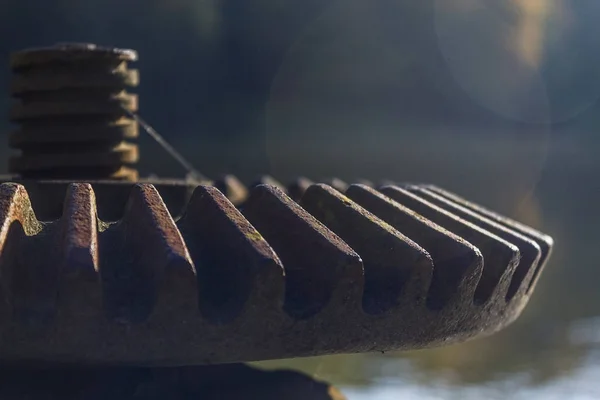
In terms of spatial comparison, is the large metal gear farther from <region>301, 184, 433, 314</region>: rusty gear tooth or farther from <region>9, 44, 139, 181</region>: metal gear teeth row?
<region>9, 44, 139, 181</region>: metal gear teeth row

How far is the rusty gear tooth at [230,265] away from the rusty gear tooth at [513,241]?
58 centimetres

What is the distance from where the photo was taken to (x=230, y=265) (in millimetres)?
1222

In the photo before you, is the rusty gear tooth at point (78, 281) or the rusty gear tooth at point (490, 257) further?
the rusty gear tooth at point (490, 257)

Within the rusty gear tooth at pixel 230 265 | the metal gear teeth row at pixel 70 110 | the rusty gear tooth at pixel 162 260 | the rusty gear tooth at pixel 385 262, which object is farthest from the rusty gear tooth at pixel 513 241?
the metal gear teeth row at pixel 70 110

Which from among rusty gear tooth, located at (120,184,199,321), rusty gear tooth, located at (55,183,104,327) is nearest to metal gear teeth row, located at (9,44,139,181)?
rusty gear tooth, located at (120,184,199,321)

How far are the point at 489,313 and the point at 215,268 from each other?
0.56 m

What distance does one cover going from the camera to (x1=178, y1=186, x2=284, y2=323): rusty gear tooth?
116 cm

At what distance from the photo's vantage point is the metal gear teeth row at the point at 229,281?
113cm

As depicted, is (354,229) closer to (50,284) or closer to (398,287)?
(398,287)

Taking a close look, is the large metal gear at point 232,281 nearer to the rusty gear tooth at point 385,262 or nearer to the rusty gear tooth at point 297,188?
the rusty gear tooth at point 385,262

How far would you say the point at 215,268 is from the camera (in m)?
1.24

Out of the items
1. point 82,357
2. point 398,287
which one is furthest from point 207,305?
point 398,287

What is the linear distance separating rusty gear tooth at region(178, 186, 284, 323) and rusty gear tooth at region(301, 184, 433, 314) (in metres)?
0.19

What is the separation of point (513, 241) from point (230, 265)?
0.66m
